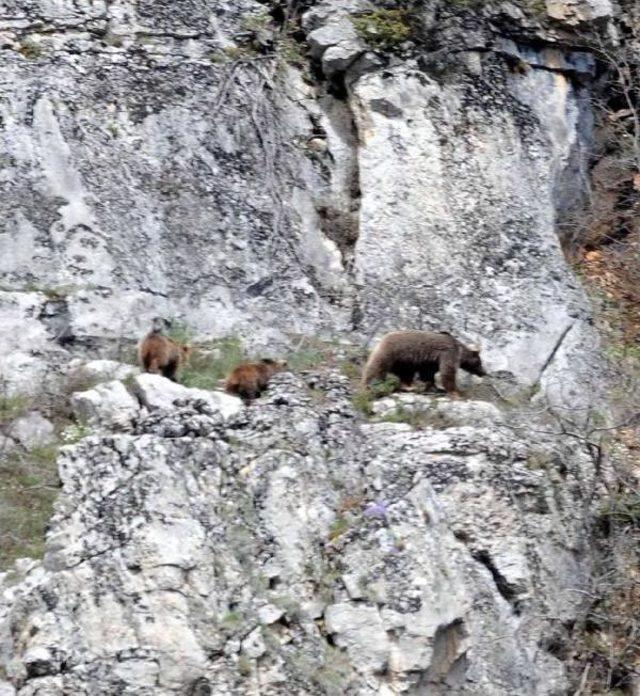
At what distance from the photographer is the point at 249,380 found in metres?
14.4

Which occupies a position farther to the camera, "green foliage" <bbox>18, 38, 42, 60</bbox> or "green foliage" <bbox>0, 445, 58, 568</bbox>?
"green foliage" <bbox>18, 38, 42, 60</bbox>

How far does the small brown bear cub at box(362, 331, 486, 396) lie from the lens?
1537 centimetres

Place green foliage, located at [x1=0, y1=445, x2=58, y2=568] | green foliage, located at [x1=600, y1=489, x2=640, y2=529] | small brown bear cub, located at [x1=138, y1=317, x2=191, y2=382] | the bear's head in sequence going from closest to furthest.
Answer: green foliage, located at [x1=0, y1=445, x2=58, y2=568]
green foliage, located at [x1=600, y1=489, x2=640, y2=529]
small brown bear cub, located at [x1=138, y1=317, x2=191, y2=382]
the bear's head

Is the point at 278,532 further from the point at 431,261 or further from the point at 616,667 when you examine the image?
the point at 431,261

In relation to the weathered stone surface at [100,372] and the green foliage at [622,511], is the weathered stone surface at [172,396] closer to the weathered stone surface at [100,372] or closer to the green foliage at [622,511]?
the weathered stone surface at [100,372]

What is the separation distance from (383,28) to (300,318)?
3598 millimetres

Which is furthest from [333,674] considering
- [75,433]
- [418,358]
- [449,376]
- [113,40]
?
[113,40]

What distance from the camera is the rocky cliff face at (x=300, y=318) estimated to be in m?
12.3

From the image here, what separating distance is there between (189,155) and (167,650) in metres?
7.11

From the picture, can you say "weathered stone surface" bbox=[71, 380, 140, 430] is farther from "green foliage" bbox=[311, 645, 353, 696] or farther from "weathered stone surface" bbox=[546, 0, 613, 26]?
"weathered stone surface" bbox=[546, 0, 613, 26]

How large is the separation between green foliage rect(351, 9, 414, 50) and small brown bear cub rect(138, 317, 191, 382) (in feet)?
16.1

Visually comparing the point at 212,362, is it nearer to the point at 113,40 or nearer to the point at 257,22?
the point at 113,40

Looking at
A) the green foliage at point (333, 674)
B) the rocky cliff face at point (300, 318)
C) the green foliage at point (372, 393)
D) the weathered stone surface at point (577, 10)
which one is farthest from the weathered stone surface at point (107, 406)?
the weathered stone surface at point (577, 10)

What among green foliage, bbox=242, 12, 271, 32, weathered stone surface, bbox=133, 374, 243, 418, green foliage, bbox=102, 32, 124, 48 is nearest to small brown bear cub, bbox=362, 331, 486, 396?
weathered stone surface, bbox=133, 374, 243, 418
